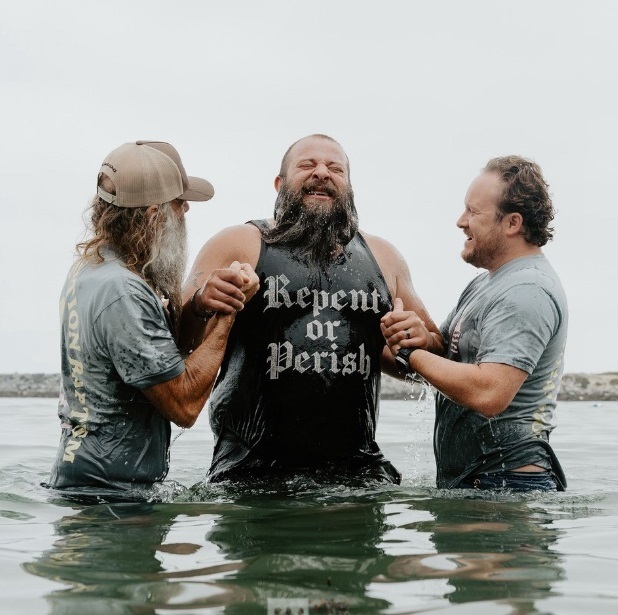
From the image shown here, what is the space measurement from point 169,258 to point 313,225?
1.14 meters

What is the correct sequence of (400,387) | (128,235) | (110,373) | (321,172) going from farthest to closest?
(400,387) → (321,172) → (128,235) → (110,373)

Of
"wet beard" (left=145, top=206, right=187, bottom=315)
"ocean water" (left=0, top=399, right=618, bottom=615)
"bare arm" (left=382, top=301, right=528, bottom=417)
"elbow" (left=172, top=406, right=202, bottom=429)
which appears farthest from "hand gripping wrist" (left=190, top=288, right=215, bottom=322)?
"bare arm" (left=382, top=301, right=528, bottom=417)

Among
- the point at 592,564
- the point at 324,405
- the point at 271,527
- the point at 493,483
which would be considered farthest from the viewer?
the point at 324,405

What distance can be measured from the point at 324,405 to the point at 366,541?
148cm

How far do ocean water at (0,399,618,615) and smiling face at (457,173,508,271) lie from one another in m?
0.97

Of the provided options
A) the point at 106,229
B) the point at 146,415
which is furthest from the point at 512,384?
the point at 106,229

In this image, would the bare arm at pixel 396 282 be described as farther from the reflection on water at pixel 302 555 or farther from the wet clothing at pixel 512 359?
Result: the reflection on water at pixel 302 555

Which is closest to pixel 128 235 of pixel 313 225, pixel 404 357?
pixel 313 225

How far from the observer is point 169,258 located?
4.86m

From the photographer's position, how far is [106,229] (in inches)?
187

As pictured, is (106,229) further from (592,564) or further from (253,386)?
(592,564)

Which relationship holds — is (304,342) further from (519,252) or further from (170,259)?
(519,252)

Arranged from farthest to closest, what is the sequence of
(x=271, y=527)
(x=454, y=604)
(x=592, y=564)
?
(x=271, y=527)
(x=592, y=564)
(x=454, y=604)

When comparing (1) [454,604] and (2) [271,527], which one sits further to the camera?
(2) [271,527]
